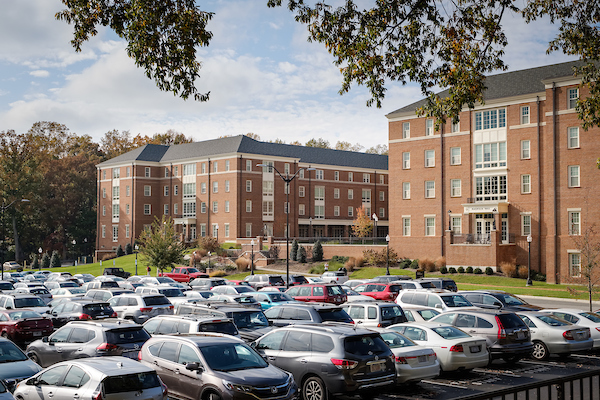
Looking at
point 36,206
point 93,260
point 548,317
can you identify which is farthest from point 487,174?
point 36,206

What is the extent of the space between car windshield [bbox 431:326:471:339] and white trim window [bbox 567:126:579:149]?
38004mm

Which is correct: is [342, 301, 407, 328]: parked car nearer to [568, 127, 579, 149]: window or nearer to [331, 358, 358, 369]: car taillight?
[331, 358, 358, 369]: car taillight

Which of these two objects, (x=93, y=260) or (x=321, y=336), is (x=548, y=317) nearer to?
(x=321, y=336)

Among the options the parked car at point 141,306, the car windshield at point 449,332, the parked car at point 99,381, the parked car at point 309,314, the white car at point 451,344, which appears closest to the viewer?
the parked car at point 99,381

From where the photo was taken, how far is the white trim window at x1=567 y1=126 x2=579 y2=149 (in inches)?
1901

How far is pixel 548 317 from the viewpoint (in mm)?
18719

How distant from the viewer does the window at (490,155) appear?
54688 mm

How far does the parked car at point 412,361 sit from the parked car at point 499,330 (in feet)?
10.1

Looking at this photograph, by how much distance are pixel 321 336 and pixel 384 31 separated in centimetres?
836

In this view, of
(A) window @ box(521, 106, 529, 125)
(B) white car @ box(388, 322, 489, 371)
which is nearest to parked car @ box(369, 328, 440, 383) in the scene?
(B) white car @ box(388, 322, 489, 371)

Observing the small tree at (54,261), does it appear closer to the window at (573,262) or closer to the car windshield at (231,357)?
the window at (573,262)

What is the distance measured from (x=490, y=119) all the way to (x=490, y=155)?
3321 millimetres

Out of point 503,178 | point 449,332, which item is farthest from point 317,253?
point 449,332

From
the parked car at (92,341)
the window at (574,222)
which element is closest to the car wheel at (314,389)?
the parked car at (92,341)
